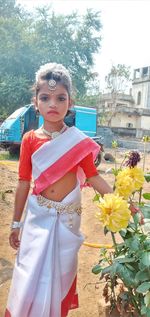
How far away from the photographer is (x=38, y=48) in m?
20.2

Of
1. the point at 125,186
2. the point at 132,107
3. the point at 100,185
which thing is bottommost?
the point at 132,107

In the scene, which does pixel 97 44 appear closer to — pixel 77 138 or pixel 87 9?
pixel 87 9

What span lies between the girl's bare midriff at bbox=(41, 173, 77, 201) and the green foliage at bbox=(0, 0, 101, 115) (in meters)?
16.3

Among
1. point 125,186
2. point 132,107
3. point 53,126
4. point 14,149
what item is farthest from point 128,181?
point 132,107

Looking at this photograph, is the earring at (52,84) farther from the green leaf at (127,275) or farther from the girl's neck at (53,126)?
A: the green leaf at (127,275)

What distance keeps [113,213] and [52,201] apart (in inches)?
23.6

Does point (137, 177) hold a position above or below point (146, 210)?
above

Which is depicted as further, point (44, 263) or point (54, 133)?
point (54, 133)

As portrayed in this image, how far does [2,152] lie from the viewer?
13.3 metres

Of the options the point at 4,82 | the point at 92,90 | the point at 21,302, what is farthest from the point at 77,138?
the point at 92,90

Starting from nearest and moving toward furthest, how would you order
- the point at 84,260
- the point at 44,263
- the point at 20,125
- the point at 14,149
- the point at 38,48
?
1. the point at 44,263
2. the point at 84,260
3. the point at 20,125
4. the point at 14,149
5. the point at 38,48

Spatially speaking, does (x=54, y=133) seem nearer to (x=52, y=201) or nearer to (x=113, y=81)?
(x=52, y=201)

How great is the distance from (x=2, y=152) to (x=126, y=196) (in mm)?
12272

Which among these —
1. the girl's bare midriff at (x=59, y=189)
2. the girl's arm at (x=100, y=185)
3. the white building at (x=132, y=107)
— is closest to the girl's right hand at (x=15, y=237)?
the girl's bare midriff at (x=59, y=189)
